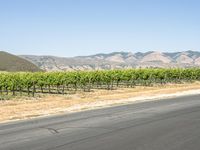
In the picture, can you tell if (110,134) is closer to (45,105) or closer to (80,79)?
(45,105)

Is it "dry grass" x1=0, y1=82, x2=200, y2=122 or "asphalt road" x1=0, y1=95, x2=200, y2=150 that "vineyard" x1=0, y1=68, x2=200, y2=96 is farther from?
"asphalt road" x1=0, y1=95, x2=200, y2=150

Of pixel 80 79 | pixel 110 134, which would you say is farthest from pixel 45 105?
pixel 80 79

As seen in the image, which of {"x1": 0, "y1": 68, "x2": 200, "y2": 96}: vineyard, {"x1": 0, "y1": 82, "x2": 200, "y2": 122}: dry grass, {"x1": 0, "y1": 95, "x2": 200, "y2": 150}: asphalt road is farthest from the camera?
{"x1": 0, "y1": 68, "x2": 200, "y2": 96}: vineyard

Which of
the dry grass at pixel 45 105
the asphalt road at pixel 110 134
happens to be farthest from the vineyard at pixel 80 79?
the asphalt road at pixel 110 134

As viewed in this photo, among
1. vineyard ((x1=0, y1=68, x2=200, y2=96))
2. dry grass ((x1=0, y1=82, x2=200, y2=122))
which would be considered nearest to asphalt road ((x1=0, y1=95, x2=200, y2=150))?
dry grass ((x1=0, y1=82, x2=200, y2=122))

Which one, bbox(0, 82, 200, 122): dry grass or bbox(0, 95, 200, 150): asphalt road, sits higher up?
bbox(0, 95, 200, 150): asphalt road

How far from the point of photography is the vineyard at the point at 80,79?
4481 cm

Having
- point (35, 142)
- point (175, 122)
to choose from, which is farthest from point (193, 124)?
point (35, 142)

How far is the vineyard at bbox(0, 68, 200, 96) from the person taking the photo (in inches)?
1764

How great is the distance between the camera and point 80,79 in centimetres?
5403

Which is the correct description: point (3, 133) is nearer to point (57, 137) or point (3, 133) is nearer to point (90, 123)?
point (57, 137)

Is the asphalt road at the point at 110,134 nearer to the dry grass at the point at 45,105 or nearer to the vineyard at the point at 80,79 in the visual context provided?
the dry grass at the point at 45,105

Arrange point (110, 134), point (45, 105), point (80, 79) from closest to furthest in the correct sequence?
point (110, 134) < point (45, 105) < point (80, 79)

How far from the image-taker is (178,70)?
248 ft
